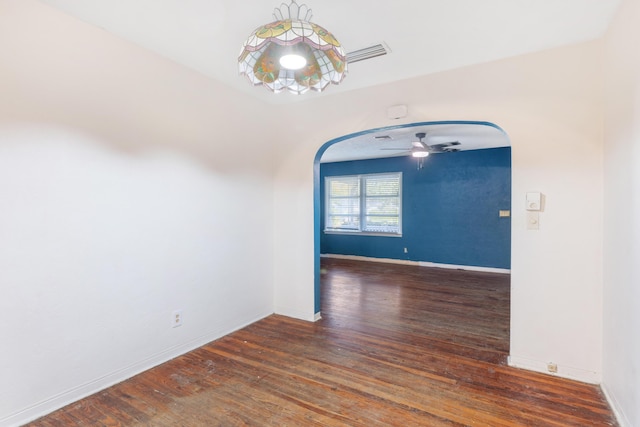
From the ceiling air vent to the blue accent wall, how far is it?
4.61m

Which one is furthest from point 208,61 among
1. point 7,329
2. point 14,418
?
point 14,418

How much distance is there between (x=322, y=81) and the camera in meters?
1.76

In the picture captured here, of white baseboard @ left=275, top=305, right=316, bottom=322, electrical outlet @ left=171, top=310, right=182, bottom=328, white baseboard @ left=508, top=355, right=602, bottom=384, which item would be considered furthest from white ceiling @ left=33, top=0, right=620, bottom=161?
white baseboard @ left=275, top=305, right=316, bottom=322

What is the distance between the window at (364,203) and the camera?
7246 millimetres

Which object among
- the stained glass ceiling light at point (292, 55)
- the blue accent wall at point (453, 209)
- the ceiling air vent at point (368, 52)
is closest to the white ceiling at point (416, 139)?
the blue accent wall at point (453, 209)

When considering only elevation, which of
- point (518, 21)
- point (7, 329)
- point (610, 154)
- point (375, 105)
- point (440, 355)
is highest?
point (518, 21)

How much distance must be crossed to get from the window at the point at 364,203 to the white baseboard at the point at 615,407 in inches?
200

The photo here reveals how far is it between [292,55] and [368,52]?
107 centimetres

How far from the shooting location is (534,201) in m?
2.36

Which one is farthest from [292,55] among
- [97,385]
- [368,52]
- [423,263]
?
[423,263]

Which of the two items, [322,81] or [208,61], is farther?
[208,61]

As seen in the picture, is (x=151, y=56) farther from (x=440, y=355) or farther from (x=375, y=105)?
(x=440, y=355)

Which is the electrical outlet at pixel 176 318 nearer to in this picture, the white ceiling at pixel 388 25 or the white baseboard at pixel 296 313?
the white baseboard at pixel 296 313

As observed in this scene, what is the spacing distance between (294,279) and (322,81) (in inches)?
93.1
